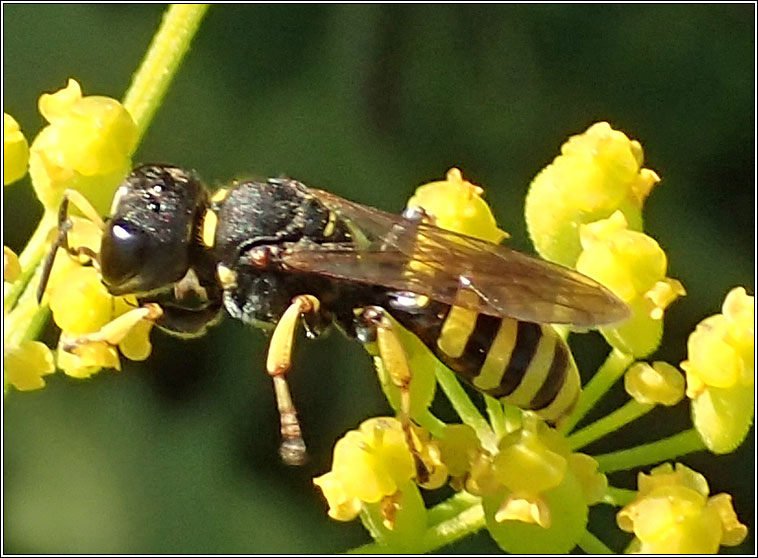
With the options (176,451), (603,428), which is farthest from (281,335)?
(176,451)

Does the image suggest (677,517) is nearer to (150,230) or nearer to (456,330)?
(456,330)

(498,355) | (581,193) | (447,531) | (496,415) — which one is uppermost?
(581,193)

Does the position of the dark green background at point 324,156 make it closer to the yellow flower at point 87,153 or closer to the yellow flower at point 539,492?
the yellow flower at point 87,153

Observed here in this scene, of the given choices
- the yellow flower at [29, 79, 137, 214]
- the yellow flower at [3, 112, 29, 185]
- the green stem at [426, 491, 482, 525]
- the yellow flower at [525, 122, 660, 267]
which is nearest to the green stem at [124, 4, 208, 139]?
the yellow flower at [29, 79, 137, 214]

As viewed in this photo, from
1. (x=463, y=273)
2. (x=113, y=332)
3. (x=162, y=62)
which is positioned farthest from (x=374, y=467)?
(x=162, y=62)

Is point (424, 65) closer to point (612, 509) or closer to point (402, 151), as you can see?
point (402, 151)

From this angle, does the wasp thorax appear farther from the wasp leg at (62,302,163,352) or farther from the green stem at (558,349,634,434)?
the green stem at (558,349,634,434)
